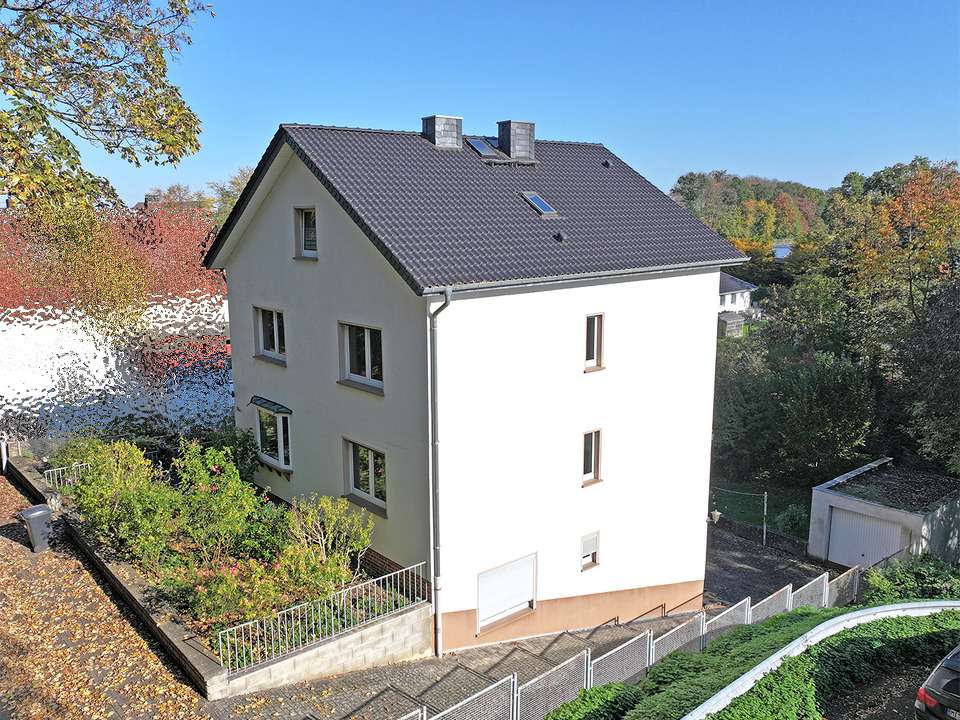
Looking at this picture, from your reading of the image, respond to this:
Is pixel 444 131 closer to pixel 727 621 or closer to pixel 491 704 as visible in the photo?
pixel 491 704

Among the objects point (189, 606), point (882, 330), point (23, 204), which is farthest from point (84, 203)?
point (882, 330)

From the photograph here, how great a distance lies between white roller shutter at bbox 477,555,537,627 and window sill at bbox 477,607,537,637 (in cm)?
6

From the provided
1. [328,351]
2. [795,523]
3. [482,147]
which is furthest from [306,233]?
[795,523]

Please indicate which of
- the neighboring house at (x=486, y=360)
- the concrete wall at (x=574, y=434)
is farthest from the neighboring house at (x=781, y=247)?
the neighboring house at (x=486, y=360)

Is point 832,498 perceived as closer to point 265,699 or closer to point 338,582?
point 338,582

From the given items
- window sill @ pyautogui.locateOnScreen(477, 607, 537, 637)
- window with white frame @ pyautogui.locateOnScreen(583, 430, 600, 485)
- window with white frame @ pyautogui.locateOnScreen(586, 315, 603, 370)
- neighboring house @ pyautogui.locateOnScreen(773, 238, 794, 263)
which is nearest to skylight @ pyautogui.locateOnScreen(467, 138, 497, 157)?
window with white frame @ pyautogui.locateOnScreen(586, 315, 603, 370)

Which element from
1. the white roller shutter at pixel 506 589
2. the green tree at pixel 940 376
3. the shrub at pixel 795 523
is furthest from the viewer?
the shrub at pixel 795 523

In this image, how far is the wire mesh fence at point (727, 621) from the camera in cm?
1432

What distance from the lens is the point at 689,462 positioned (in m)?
17.5

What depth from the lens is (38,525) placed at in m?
14.7

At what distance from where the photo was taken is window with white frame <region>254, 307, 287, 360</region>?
17.7 meters

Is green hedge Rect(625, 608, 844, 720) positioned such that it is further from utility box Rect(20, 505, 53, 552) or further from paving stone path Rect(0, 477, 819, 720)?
utility box Rect(20, 505, 53, 552)

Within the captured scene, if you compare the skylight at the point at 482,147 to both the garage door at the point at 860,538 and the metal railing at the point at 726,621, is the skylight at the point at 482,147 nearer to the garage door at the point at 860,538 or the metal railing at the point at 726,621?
the metal railing at the point at 726,621

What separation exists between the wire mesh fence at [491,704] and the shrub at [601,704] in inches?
26.8
